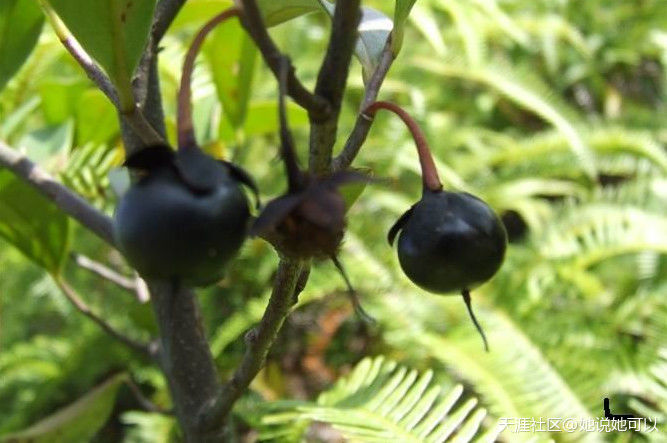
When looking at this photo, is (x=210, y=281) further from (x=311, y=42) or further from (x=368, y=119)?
(x=311, y=42)


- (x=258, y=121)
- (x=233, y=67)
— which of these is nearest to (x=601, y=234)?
(x=258, y=121)

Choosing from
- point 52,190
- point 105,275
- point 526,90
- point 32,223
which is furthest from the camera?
point 526,90

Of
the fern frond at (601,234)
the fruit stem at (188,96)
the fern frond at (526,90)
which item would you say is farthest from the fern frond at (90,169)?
the fern frond at (526,90)

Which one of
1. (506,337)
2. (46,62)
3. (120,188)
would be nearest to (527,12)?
(506,337)

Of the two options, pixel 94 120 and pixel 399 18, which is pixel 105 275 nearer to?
pixel 94 120

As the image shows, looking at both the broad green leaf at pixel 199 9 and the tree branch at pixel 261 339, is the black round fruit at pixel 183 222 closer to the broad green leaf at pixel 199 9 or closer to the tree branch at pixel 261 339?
the tree branch at pixel 261 339

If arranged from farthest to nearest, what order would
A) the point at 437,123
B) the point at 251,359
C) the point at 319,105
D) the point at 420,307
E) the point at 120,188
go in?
the point at 437,123
the point at 420,307
the point at 120,188
the point at 251,359
the point at 319,105
